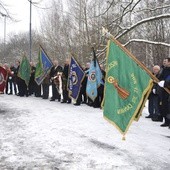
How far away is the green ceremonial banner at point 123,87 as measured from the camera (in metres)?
6.62

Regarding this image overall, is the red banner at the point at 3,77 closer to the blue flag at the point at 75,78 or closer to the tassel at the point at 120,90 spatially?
the blue flag at the point at 75,78

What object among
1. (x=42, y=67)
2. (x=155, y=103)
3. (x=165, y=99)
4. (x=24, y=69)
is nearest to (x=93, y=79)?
(x=155, y=103)

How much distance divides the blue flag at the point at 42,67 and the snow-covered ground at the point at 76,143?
395 centimetres

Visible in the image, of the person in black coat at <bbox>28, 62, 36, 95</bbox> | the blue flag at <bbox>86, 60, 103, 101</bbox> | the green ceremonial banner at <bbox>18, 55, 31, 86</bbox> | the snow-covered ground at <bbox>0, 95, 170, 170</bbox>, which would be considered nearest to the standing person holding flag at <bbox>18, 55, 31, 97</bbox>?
the green ceremonial banner at <bbox>18, 55, 31, 86</bbox>

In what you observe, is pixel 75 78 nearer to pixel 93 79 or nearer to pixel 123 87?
pixel 93 79

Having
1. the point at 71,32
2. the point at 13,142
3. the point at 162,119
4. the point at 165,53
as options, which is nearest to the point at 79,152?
the point at 13,142

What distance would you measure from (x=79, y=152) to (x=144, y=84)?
70.5 inches

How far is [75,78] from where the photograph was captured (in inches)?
518

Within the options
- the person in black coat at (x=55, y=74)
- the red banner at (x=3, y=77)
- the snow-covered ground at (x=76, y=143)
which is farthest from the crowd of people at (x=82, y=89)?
the snow-covered ground at (x=76, y=143)

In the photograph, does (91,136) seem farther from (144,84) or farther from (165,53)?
(165,53)

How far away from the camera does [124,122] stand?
6.82 meters

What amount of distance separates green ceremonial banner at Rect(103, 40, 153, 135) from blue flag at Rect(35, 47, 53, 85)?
Answer: 26.6ft

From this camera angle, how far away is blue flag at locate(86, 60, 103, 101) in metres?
12.4

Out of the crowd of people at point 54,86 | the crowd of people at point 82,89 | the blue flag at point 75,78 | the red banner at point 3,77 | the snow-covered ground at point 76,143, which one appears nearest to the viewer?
the snow-covered ground at point 76,143
